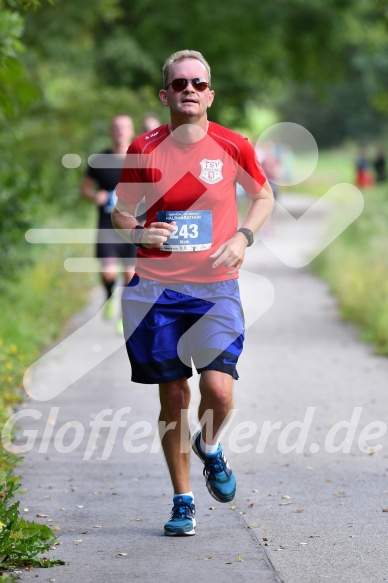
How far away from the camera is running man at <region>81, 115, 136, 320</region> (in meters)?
12.1

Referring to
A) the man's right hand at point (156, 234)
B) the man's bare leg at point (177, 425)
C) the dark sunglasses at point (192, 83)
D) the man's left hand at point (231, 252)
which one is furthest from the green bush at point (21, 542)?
the dark sunglasses at point (192, 83)

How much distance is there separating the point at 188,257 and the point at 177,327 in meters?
0.33

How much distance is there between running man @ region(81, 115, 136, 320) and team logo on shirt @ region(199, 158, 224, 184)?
250 inches

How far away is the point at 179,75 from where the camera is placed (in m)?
5.70

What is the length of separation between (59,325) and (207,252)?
8450 millimetres

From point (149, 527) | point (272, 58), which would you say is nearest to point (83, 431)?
point (149, 527)

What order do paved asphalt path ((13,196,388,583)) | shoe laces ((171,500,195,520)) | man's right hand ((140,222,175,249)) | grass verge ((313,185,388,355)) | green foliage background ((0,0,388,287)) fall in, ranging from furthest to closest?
1. green foliage background ((0,0,388,287))
2. grass verge ((313,185,388,355))
3. shoe laces ((171,500,195,520))
4. man's right hand ((140,222,175,249))
5. paved asphalt path ((13,196,388,583))

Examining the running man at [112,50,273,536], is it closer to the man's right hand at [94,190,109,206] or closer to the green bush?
the green bush

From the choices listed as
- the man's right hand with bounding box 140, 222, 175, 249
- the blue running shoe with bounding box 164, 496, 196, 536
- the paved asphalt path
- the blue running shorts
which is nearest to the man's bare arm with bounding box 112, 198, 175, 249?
the man's right hand with bounding box 140, 222, 175, 249

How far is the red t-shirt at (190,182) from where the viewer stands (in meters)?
5.70

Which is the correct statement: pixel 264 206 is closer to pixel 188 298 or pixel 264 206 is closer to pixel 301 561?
pixel 188 298

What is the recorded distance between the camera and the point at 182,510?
584cm

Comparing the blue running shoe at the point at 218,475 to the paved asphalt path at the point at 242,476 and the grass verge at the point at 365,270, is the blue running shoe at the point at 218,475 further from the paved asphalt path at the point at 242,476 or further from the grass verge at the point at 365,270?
the grass verge at the point at 365,270

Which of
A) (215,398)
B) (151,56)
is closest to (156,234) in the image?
(215,398)
